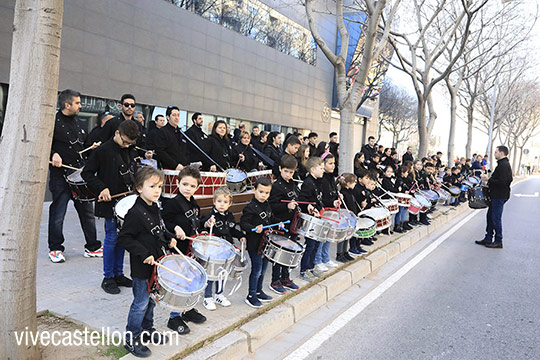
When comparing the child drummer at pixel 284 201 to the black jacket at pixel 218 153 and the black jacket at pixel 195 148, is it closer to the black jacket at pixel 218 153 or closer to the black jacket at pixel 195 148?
the black jacket at pixel 218 153

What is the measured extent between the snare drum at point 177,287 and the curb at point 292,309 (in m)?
0.48

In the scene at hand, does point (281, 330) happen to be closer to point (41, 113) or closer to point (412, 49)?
point (41, 113)

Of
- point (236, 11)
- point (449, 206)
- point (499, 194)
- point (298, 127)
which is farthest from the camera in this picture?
point (298, 127)

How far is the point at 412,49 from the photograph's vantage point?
50.4 feet

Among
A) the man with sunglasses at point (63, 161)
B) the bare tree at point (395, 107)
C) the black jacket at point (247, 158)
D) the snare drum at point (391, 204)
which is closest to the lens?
the man with sunglasses at point (63, 161)

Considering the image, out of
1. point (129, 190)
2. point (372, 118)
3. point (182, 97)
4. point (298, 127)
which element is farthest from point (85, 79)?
point (372, 118)

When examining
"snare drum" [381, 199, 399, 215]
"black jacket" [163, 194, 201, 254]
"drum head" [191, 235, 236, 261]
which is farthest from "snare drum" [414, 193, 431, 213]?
"black jacket" [163, 194, 201, 254]

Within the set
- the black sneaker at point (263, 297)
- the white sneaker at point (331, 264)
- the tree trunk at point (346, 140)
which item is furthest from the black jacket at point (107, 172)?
the tree trunk at point (346, 140)

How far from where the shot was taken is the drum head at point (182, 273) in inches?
125

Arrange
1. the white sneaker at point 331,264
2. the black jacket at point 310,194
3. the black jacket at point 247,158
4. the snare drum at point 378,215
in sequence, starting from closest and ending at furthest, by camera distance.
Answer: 1. the black jacket at point 310,194
2. the white sneaker at point 331,264
3. the snare drum at point 378,215
4. the black jacket at point 247,158

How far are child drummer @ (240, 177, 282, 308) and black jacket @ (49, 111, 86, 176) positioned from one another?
237 centimetres

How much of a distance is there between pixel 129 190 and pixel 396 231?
6547mm

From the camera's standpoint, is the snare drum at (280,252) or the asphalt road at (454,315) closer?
the asphalt road at (454,315)

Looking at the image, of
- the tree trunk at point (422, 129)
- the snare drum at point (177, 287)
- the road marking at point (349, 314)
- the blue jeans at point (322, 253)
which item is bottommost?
the road marking at point (349, 314)
